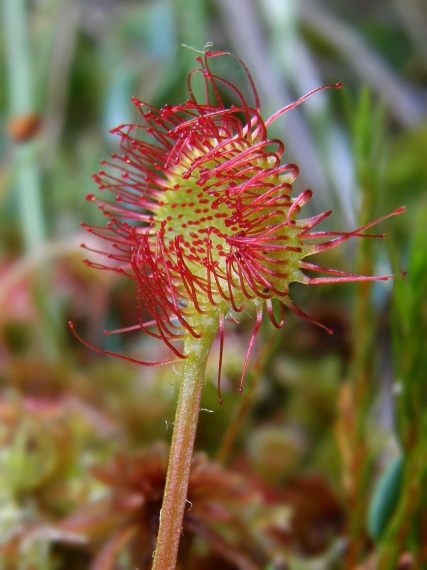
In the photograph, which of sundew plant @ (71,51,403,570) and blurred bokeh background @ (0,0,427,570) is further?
blurred bokeh background @ (0,0,427,570)

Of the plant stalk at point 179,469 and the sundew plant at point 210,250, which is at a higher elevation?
the sundew plant at point 210,250

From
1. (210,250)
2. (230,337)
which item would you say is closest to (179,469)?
(210,250)

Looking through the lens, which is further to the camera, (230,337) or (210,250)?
(230,337)

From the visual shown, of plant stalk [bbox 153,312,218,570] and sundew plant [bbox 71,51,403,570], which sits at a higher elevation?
sundew plant [bbox 71,51,403,570]

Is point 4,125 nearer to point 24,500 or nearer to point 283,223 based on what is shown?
point 24,500

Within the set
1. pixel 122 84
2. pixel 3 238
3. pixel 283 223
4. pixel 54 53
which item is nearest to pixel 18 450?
pixel 283 223

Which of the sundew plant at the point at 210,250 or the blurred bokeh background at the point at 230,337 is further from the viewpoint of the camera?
the blurred bokeh background at the point at 230,337

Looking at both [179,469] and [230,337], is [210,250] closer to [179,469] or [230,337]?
[179,469]

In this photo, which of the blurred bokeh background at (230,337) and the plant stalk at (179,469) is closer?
the plant stalk at (179,469)

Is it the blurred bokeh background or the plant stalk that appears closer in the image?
the plant stalk
